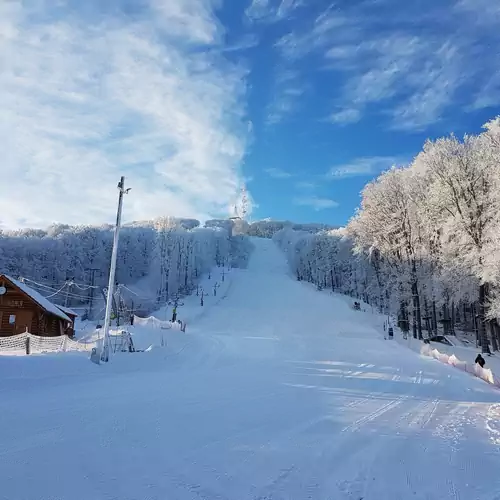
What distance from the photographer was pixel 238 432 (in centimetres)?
725

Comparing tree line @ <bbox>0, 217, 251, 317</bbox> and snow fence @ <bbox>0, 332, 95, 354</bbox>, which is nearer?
snow fence @ <bbox>0, 332, 95, 354</bbox>

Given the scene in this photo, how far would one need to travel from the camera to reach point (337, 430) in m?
7.83

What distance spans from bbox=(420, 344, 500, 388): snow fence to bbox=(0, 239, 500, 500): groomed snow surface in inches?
26.9

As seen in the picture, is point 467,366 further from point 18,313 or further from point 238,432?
point 18,313

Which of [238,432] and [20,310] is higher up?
[20,310]

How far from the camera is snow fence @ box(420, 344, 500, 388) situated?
16766 mm

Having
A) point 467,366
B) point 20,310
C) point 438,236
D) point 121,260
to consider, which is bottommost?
point 467,366

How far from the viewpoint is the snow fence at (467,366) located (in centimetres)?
1677

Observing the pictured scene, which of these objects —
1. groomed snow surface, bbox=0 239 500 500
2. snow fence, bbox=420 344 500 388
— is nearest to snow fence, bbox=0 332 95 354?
groomed snow surface, bbox=0 239 500 500

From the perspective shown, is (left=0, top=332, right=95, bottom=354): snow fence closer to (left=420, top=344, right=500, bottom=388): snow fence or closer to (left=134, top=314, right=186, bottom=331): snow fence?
(left=134, top=314, right=186, bottom=331): snow fence

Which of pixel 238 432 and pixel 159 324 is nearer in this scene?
pixel 238 432

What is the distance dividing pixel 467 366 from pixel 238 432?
16.8 metres

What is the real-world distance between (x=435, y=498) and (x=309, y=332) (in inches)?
1309

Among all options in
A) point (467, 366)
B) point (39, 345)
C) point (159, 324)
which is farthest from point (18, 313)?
point (467, 366)
